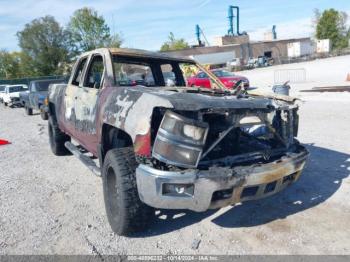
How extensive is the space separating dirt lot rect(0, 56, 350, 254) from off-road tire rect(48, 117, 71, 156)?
100 cm

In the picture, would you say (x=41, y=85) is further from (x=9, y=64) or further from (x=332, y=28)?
(x=332, y=28)

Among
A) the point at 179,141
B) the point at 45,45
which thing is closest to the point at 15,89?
the point at 179,141

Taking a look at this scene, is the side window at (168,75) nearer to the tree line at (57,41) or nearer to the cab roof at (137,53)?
the cab roof at (137,53)

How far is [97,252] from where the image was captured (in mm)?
3240

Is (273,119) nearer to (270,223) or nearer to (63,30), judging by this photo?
(270,223)

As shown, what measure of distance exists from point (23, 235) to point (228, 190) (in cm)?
215

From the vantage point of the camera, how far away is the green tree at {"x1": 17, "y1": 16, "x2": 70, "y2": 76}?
47.5m

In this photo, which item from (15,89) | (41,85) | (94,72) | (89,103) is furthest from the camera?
(15,89)

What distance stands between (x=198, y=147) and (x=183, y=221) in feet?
3.96

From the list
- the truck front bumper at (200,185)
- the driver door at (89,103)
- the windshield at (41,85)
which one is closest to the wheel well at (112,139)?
the driver door at (89,103)

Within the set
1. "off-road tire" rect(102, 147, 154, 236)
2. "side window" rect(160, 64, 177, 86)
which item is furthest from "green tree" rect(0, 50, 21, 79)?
"off-road tire" rect(102, 147, 154, 236)

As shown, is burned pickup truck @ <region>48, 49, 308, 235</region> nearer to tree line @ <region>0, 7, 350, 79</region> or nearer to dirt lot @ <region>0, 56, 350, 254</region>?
dirt lot @ <region>0, 56, 350, 254</region>

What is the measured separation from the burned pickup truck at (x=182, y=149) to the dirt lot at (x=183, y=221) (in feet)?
1.22

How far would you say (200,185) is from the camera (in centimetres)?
291
